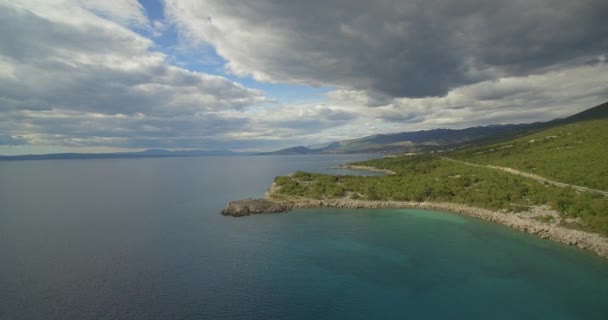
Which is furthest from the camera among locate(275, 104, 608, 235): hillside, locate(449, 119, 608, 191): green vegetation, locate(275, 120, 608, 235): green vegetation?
locate(449, 119, 608, 191): green vegetation

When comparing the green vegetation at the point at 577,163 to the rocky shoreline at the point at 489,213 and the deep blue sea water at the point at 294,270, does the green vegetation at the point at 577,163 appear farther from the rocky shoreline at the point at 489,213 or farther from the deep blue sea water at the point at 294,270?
the deep blue sea water at the point at 294,270

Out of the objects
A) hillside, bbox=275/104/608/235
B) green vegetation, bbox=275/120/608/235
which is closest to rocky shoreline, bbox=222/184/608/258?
hillside, bbox=275/104/608/235

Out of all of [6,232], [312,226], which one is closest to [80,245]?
[6,232]

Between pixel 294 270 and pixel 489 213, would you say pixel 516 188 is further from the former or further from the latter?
pixel 294 270

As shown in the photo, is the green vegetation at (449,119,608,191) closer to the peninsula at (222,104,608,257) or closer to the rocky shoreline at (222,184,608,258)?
the peninsula at (222,104,608,257)

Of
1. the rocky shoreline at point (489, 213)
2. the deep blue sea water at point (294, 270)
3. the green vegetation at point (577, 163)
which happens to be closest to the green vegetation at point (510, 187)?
the green vegetation at point (577, 163)

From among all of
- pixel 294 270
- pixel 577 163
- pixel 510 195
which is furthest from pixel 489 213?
pixel 294 270
